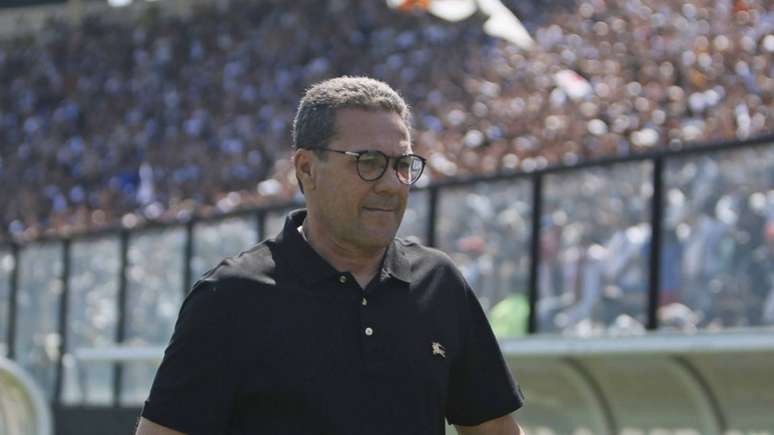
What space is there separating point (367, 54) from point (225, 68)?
3.66m

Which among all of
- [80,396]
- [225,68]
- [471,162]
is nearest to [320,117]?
[471,162]

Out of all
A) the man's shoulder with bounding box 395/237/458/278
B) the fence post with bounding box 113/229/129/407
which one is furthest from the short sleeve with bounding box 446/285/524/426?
the fence post with bounding box 113/229/129/407

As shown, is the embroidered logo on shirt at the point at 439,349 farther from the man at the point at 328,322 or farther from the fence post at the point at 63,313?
the fence post at the point at 63,313

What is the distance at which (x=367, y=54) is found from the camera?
2144 centimetres

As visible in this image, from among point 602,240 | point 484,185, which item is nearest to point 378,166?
point 602,240

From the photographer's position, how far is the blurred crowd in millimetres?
13516

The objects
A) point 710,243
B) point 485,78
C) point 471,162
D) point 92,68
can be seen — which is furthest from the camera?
point 92,68

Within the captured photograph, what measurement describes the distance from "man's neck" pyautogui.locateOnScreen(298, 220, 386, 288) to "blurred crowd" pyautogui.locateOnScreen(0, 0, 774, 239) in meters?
6.71

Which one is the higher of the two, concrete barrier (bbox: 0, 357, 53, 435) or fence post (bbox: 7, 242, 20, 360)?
fence post (bbox: 7, 242, 20, 360)

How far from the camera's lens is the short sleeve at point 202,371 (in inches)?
139

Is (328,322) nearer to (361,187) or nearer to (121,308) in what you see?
(361,187)

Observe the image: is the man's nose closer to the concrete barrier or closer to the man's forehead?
the man's forehead

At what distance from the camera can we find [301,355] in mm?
3518

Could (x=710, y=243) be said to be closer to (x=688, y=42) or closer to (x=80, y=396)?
(x=688, y=42)
